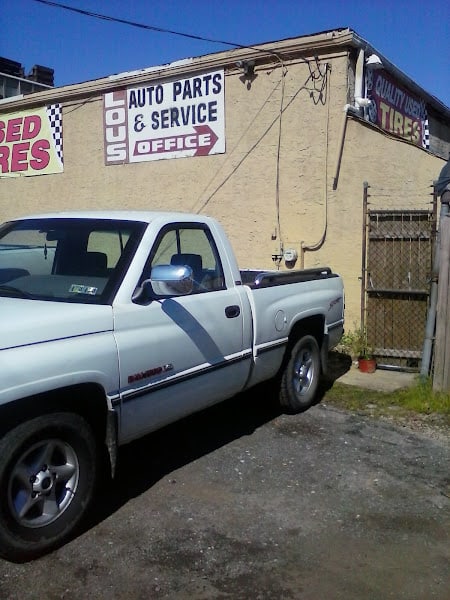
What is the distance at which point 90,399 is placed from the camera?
3551mm

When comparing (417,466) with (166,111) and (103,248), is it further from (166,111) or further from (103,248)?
(166,111)

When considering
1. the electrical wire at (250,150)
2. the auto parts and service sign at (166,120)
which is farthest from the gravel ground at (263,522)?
the auto parts and service sign at (166,120)

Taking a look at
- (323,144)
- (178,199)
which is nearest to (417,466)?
(323,144)

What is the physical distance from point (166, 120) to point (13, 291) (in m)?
6.72

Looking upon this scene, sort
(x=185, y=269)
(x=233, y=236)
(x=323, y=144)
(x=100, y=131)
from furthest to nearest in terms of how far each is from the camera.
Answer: (x=100, y=131) → (x=233, y=236) → (x=323, y=144) → (x=185, y=269)

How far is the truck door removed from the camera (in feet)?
12.3

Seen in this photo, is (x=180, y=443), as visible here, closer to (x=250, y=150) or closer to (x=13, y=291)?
(x=13, y=291)

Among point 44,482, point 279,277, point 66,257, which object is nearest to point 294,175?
point 279,277

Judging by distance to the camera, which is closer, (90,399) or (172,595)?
(172,595)

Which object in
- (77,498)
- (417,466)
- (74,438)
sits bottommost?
(417,466)

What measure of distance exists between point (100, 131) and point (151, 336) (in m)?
7.78

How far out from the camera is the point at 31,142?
12.0 metres

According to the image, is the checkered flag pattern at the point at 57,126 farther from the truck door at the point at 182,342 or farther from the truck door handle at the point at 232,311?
the truck door handle at the point at 232,311

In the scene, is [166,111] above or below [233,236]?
above
